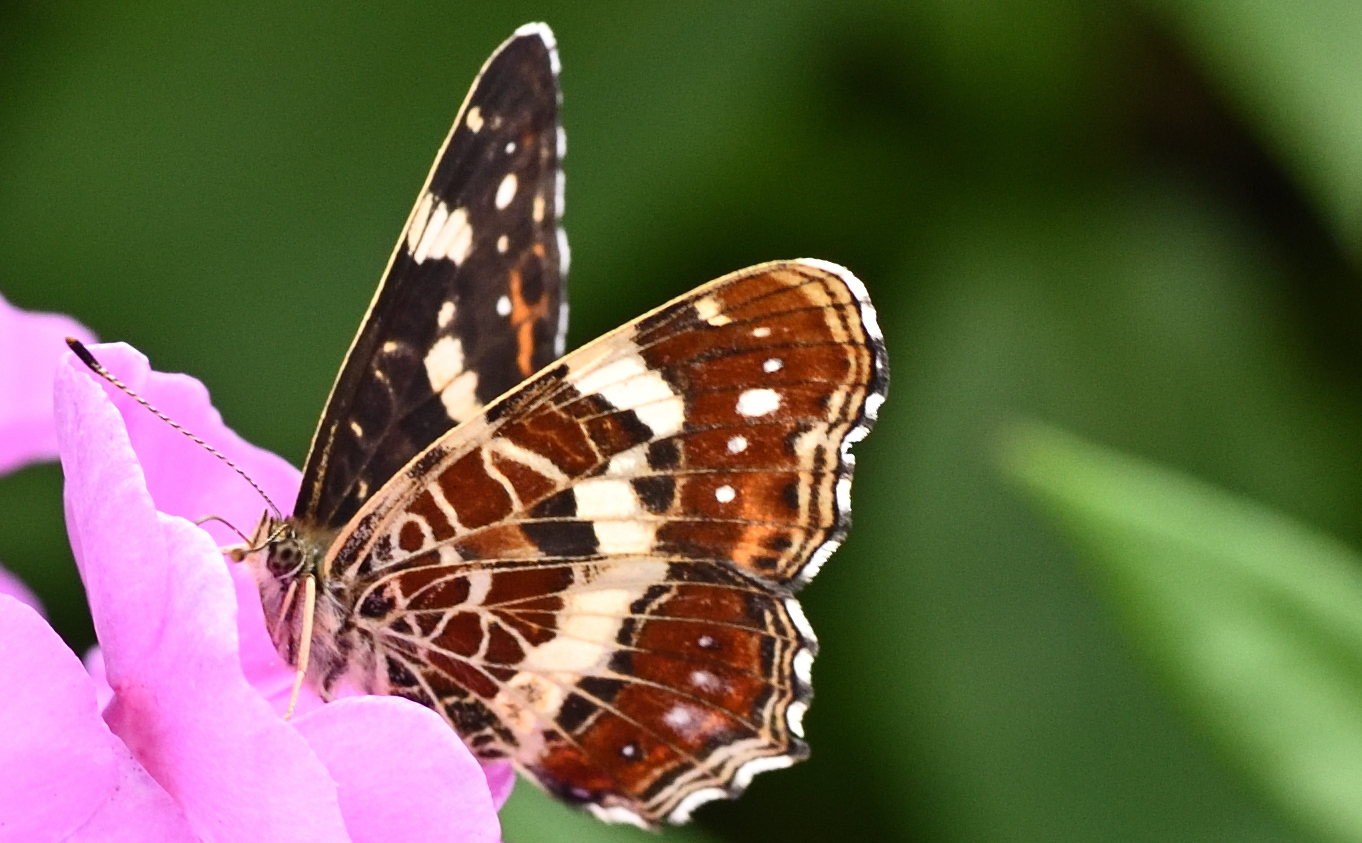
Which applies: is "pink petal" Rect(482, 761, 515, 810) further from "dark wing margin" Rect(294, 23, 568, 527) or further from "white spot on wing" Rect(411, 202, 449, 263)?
"white spot on wing" Rect(411, 202, 449, 263)

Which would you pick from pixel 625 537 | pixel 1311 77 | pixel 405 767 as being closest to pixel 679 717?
pixel 625 537

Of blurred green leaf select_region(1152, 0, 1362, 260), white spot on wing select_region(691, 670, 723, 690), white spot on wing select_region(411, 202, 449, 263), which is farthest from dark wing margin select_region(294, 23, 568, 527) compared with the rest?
blurred green leaf select_region(1152, 0, 1362, 260)

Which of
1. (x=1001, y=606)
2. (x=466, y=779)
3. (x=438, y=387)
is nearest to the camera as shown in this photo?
(x=466, y=779)

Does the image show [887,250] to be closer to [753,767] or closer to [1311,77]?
[1311,77]

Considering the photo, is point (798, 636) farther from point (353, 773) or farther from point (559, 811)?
point (559, 811)

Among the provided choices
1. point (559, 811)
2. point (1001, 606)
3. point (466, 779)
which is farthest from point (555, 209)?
point (1001, 606)
